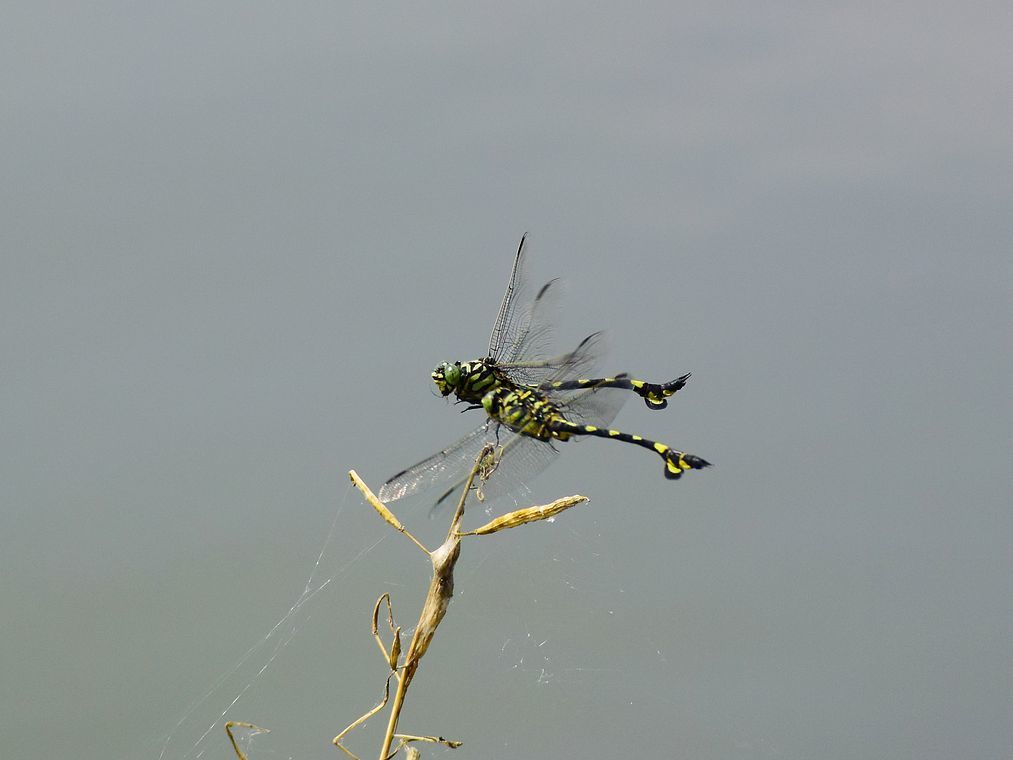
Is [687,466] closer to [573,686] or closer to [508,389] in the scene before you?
[508,389]

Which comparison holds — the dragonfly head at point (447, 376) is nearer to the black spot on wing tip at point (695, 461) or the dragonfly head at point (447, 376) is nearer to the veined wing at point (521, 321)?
the veined wing at point (521, 321)

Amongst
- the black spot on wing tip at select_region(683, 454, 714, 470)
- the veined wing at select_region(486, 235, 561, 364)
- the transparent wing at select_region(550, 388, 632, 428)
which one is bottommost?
the black spot on wing tip at select_region(683, 454, 714, 470)

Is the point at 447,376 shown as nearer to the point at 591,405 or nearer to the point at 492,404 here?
the point at 492,404

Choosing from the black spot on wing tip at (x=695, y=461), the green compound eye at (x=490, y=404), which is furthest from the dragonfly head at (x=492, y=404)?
the black spot on wing tip at (x=695, y=461)

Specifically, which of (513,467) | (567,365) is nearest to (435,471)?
(513,467)

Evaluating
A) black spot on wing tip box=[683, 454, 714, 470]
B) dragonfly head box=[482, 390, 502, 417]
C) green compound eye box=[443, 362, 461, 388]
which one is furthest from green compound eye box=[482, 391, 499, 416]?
Result: black spot on wing tip box=[683, 454, 714, 470]

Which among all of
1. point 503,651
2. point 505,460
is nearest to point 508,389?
point 505,460

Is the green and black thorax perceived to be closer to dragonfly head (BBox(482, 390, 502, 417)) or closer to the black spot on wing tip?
dragonfly head (BBox(482, 390, 502, 417))
